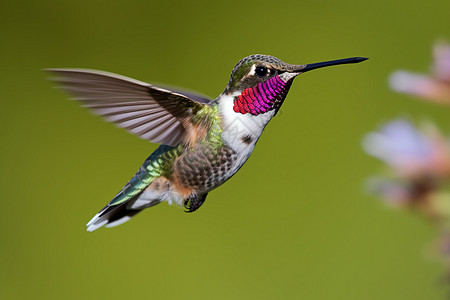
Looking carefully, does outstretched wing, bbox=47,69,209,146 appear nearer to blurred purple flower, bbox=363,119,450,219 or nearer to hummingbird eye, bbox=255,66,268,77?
hummingbird eye, bbox=255,66,268,77

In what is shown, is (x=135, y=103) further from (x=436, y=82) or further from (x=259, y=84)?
(x=436, y=82)

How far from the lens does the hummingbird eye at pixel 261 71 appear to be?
42.2 inches

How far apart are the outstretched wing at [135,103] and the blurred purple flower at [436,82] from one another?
0.41 metres


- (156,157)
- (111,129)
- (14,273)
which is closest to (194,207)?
(156,157)

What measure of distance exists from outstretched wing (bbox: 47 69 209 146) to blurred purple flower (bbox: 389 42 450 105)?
1.35 ft

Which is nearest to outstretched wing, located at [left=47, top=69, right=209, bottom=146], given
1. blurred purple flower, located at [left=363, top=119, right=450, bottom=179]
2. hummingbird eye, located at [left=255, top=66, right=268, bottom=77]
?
hummingbird eye, located at [left=255, top=66, right=268, bottom=77]

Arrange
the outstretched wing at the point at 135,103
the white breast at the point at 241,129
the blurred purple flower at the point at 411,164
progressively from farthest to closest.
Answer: the white breast at the point at 241,129
the outstretched wing at the point at 135,103
the blurred purple flower at the point at 411,164

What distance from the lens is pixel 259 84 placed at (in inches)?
43.0

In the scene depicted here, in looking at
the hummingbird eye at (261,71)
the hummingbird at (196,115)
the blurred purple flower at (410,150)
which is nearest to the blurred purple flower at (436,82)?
the blurred purple flower at (410,150)

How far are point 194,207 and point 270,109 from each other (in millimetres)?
265

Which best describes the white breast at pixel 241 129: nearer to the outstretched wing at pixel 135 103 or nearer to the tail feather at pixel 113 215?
the outstretched wing at pixel 135 103

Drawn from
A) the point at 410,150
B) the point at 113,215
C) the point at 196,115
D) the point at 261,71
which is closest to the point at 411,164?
the point at 410,150

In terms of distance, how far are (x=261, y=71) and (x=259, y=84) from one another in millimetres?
27

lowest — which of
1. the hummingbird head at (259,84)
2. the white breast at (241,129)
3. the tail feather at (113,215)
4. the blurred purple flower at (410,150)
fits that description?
the tail feather at (113,215)
